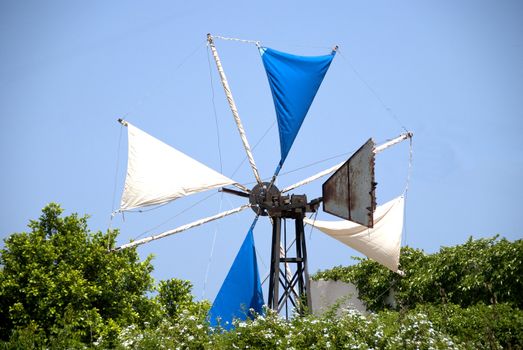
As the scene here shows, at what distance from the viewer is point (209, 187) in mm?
18219

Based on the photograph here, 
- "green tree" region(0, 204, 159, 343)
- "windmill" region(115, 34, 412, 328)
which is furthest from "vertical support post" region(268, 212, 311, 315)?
"green tree" region(0, 204, 159, 343)

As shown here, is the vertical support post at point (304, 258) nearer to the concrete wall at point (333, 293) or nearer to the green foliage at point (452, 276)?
the green foliage at point (452, 276)

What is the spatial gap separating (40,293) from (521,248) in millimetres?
14548

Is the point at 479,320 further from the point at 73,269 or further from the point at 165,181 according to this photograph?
the point at 73,269

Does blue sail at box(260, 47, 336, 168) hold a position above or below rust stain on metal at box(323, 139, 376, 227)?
above

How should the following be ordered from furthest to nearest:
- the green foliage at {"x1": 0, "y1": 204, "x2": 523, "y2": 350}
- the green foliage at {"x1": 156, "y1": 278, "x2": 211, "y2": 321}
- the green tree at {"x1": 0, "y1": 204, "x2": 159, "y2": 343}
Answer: the green foliage at {"x1": 156, "y1": 278, "x2": 211, "y2": 321} → the green tree at {"x1": 0, "y1": 204, "x2": 159, "y2": 343} → the green foliage at {"x1": 0, "y1": 204, "x2": 523, "y2": 350}

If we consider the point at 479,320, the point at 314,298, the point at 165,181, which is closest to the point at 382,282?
the point at 314,298

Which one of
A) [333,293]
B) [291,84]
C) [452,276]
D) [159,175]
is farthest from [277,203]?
[333,293]

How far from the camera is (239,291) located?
57.1 ft

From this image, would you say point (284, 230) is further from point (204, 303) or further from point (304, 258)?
point (204, 303)

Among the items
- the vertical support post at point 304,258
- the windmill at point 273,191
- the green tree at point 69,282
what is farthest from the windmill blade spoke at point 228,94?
the green tree at point 69,282

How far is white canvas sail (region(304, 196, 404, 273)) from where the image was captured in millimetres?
18719

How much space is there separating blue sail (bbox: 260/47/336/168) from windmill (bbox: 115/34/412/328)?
0.08ft

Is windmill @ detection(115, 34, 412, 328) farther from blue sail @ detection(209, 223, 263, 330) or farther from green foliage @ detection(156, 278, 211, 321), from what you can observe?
green foliage @ detection(156, 278, 211, 321)
